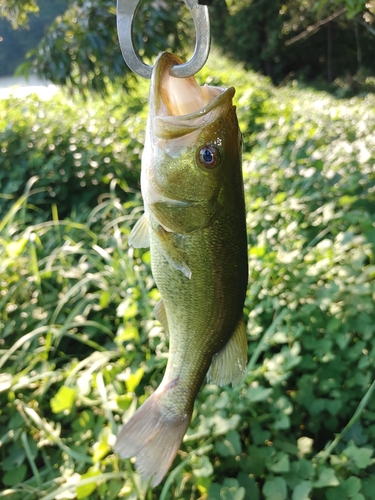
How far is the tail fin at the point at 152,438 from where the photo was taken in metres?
1.05

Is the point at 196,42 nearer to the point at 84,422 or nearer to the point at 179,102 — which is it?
the point at 179,102

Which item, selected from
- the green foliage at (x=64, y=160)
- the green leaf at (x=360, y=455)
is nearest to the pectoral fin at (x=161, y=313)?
the green leaf at (x=360, y=455)

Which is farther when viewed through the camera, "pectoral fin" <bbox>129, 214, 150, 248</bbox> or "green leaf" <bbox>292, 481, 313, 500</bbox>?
"green leaf" <bbox>292, 481, 313, 500</bbox>

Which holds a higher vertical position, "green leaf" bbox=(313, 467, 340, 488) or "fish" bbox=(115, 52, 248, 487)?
"fish" bbox=(115, 52, 248, 487)

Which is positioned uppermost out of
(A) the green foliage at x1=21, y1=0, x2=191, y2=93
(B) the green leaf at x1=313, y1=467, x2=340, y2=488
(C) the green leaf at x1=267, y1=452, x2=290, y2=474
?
(A) the green foliage at x1=21, y1=0, x2=191, y2=93

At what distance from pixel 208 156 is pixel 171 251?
21cm

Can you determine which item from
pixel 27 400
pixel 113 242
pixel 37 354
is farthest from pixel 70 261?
pixel 27 400

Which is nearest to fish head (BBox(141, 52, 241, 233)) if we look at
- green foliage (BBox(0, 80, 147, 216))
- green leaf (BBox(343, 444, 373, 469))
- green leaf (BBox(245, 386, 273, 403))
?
green leaf (BBox(245, 386, 273, 403))

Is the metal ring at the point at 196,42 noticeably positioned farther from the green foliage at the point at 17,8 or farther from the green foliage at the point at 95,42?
the green foliage at the point at 17,8

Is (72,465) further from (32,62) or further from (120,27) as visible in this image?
(32,62)

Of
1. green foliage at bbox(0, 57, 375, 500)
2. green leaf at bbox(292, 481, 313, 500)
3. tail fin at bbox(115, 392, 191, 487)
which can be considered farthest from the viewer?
green foliage at bbox(0, 57, 375, 500)

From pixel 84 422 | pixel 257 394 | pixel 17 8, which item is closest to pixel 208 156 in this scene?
pixel 257 394

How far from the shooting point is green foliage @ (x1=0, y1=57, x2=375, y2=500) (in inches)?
59.6

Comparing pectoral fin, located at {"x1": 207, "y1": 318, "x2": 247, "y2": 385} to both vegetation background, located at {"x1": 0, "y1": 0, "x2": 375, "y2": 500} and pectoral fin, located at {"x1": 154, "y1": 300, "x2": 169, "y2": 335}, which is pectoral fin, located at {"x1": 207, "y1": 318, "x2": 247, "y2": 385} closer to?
pectoral fin, located at {"x1": 154, "y1": 300, "x2": 169, "y2": 335}
